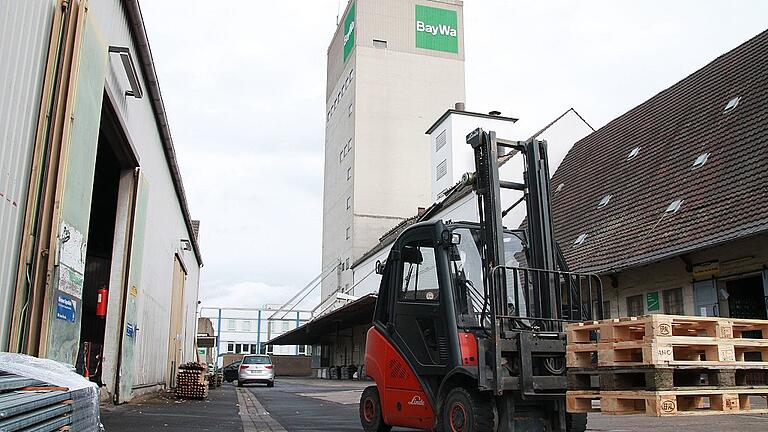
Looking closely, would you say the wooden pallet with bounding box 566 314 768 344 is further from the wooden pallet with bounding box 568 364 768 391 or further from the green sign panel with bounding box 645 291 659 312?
the green sign panel with bounding box 645 291 659 312

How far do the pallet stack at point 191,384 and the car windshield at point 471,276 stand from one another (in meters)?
12.6

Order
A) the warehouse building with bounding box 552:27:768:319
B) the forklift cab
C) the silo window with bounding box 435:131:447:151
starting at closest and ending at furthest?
the forklift cab
the warehouse building with bounding box 552:27:768:319
the silo window with bounding box 435:131:447:151

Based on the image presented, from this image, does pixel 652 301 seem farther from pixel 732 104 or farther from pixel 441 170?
pixel 441 170

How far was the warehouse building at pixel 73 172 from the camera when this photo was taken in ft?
22.9

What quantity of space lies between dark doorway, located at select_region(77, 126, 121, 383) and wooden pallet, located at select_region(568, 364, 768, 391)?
449 inches

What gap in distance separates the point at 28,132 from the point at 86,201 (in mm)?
2557

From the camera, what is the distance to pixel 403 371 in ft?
27.5

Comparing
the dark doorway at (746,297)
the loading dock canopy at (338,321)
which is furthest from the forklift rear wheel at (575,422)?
the loading dock canopy at (338,321)

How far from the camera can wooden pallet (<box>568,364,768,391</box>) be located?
16.3 feet

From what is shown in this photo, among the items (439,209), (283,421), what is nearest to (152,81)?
(439,209)

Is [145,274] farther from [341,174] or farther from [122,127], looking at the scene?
[341,174]

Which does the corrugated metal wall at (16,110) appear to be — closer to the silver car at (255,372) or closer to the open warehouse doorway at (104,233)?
the open warehouse doorway at (104,233)

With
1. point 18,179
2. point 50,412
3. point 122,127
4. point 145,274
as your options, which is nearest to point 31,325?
point 18,179

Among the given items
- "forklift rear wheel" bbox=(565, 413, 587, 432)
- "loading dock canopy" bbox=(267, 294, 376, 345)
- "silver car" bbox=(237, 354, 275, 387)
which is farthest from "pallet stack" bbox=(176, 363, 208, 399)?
"silver car" bbox=(237, 354, 275, 387)
